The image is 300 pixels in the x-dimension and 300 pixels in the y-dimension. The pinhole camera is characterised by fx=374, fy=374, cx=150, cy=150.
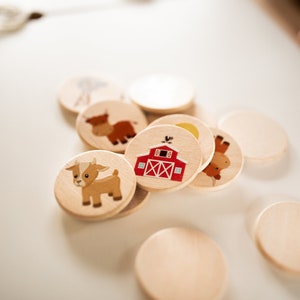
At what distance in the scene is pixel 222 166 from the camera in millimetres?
1073

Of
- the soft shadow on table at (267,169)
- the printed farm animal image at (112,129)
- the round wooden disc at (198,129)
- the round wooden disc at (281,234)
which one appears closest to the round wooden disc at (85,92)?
the printed farm animal image at (112,129)

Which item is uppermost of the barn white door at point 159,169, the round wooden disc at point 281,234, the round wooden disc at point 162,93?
the round wooden disc at point 162,93

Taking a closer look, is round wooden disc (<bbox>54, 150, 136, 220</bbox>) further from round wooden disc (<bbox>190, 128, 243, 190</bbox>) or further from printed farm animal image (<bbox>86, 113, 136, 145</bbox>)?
round wooden disc (<bbox>190, 128, 243, 190</bbox>)

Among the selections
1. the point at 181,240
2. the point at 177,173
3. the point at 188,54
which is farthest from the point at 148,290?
the point at 188,54

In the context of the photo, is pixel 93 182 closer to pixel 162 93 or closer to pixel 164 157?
pixel 164 157

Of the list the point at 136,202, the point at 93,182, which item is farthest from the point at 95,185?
the point at 136,202

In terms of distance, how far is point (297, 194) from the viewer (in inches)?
42.1

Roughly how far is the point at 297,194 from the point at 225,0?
1193 millimetres

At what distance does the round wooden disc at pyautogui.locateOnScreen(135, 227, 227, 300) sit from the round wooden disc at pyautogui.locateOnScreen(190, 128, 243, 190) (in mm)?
155

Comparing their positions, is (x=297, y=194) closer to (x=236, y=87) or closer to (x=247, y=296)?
(x=247, y=296)

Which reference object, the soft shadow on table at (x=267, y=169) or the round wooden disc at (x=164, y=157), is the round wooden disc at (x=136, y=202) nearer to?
the round wooden disc at (x=164, y=157)

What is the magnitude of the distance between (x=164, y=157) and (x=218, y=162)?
160 mm

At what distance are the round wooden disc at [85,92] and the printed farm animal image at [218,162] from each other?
1.40ft

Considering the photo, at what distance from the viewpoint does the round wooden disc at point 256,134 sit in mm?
1146
